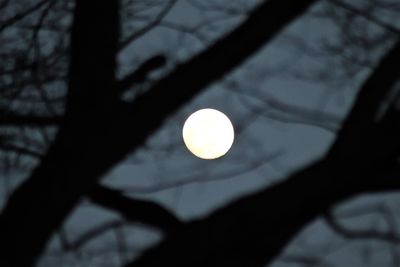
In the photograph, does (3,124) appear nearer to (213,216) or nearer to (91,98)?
(91,98)

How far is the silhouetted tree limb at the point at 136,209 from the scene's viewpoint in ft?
7.14

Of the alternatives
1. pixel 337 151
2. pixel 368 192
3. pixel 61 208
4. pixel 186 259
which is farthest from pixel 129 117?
pixel 368 192

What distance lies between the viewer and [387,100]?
2.27 m

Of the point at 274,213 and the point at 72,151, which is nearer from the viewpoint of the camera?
the point at 274,213

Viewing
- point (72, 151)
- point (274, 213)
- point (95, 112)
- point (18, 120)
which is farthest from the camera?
point (18, 120)

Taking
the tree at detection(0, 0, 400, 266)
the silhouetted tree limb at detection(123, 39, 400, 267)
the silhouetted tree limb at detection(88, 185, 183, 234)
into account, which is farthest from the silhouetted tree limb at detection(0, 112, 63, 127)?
the silhouetted tree limb at detection(123, 39, 400, 267)

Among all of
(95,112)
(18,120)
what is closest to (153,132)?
(95,112)

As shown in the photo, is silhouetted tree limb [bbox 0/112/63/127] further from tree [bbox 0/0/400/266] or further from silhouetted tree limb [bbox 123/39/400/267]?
silhouetted tree limb [bbox 123/39/400/267]

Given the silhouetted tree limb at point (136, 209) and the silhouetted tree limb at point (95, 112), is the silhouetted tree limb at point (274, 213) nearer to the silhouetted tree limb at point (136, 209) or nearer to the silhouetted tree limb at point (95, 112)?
the silhouetted tree limb at point (136, 209)

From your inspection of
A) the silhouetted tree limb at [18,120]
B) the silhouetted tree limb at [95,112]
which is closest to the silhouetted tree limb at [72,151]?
the silhouetted tree limb at [95,112]

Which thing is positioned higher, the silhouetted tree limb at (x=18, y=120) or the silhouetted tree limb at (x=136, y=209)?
the silhouetted tree limb at (x=18, y=120)

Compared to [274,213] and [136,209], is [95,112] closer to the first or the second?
[136,209]

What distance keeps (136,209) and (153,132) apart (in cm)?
31

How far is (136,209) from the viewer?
2.33 metres
